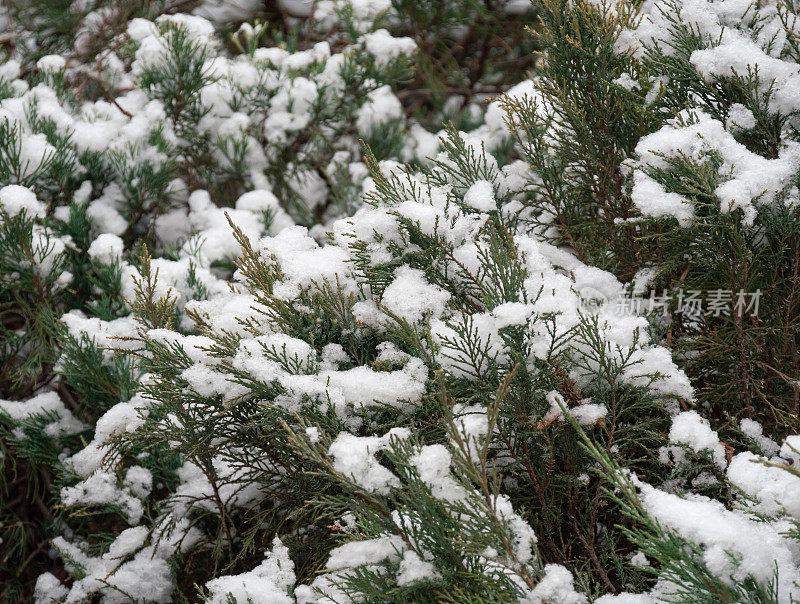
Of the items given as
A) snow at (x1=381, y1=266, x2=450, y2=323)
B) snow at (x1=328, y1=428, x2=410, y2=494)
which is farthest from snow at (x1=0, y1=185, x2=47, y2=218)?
snow at (x1=328, y1=428, x2=410, y2=494)

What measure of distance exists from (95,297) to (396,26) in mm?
2352

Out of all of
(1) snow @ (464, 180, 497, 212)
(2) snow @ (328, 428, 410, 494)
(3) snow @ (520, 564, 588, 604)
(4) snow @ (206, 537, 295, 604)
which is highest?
(1) snow @ (464, 180, 497, 212)

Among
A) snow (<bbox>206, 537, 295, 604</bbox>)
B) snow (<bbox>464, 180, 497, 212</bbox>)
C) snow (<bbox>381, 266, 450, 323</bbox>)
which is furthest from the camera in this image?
snow (<bbox>464, 180, 497, 212</bbox>)

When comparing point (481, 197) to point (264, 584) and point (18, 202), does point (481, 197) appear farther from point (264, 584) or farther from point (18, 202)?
point (18, 202)

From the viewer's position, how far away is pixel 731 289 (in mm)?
1577

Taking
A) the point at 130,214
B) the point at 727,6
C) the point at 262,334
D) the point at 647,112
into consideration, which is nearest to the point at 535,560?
the point at 262,334

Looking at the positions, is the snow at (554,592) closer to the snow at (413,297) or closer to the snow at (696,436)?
the snow at (696,436)

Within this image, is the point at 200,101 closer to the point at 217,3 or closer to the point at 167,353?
the point at 217,3

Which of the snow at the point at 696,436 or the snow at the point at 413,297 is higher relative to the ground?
the snow at the point at 413,297

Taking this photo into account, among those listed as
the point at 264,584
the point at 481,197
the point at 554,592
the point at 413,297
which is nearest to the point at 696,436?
the point at 554,592

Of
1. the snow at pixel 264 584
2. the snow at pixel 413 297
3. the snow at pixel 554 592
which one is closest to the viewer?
the snow at pixel 554 592

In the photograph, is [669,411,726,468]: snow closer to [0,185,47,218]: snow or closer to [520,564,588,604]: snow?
[520,564,588,604]: snow

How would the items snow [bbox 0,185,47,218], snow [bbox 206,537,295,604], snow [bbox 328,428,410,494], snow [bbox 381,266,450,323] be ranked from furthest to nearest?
snow [bbox 0,185,47,218] → snow [bbox 381,266,450,323] → snow [bbox 206,537,295,604] → snow [bbox 328,428,410,494]

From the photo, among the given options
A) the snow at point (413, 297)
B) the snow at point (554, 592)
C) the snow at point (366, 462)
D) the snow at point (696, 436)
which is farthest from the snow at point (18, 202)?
the snow at point (696, 436)
